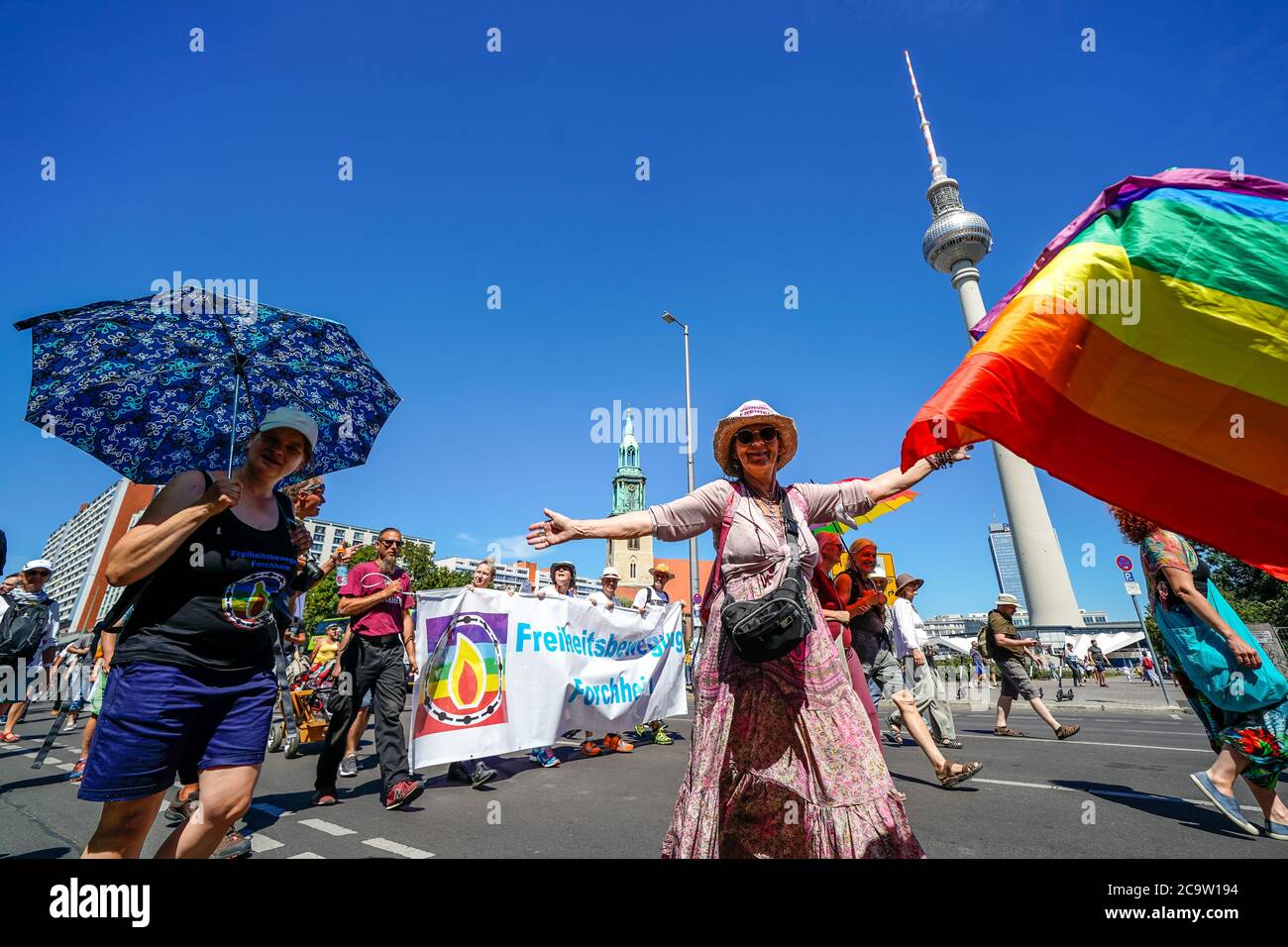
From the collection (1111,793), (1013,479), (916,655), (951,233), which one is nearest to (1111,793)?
(1111,793)

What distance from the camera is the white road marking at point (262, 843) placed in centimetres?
374

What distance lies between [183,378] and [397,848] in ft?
9.42

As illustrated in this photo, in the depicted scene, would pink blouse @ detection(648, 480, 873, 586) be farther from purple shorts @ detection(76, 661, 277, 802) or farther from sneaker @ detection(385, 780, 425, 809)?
sneaker @ detection(385, 780, 425, 809)

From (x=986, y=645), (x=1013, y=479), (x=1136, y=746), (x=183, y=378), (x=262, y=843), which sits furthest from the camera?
(x=1013, y=479)

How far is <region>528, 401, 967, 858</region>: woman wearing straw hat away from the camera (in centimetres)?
222

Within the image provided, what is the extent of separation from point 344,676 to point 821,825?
4300mm

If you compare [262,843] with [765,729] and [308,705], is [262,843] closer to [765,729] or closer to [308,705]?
[765,729]

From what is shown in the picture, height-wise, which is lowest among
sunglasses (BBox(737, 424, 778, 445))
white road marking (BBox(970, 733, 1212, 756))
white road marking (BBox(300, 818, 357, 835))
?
white road marking (BBox(970, 733, 1212, 756))

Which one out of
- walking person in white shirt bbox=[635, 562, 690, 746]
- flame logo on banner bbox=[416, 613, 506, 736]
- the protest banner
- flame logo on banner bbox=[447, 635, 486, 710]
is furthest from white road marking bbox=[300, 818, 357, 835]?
walking person in white shirt bbox=[635, 562, 690, 746]

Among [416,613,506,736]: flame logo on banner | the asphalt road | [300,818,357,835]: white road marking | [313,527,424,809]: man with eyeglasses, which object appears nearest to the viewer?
the asphalt road

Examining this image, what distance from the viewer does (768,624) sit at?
218cm

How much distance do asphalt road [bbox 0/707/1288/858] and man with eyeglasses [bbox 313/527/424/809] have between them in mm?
246

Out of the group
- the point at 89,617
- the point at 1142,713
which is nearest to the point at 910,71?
the point at 1142,713

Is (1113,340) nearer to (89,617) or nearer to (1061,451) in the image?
(1061,451)
